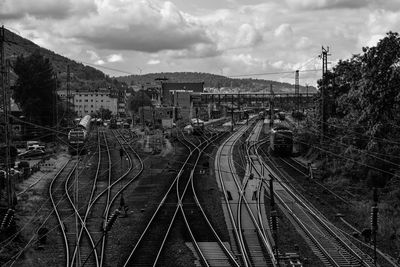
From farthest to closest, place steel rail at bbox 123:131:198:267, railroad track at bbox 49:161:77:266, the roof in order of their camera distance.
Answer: the roof
railroad track at bbox 49:161:77:266
steel rail at bbox 123:131:198:267

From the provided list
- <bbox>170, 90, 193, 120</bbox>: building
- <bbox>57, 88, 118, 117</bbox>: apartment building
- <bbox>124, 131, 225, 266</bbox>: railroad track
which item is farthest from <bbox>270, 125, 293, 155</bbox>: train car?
<bbox>57, 88, 118, 117</bbox>: apartment building

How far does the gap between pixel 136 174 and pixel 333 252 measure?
22619 millimetres

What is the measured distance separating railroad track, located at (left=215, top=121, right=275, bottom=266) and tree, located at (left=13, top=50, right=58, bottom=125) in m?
35.1

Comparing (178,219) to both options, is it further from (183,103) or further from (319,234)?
(183,103)

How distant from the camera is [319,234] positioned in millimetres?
23031

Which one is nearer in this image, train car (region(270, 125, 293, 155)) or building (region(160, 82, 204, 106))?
train car (region(270, 125, 293, 155))

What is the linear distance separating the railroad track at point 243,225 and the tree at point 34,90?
35.1 metres

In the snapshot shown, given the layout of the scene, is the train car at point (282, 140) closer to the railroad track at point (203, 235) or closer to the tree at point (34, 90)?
the railroad track at point (203, 235)

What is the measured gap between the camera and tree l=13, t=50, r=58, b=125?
69.4 meters

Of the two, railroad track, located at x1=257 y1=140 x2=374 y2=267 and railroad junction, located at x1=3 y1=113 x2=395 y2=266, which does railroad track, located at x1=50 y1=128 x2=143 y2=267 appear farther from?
railroad track, located at x1=257 y1=140 x2=374 y2=267

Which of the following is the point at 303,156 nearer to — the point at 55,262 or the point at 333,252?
the point at 333,252

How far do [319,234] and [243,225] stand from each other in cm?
345

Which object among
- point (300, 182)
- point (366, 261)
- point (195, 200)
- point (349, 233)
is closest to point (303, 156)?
point (300, 182)

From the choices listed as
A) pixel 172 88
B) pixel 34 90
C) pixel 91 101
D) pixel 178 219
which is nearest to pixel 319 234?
pixel 178 219
